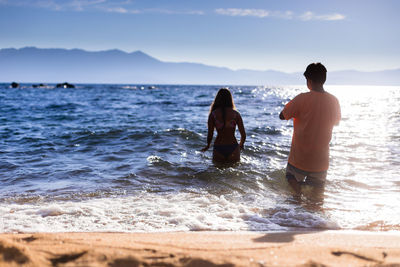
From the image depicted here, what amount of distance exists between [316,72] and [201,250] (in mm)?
2784

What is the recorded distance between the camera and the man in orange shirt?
13.6ft

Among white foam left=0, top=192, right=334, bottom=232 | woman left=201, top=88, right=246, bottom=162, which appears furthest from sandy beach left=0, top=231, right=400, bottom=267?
woman left=201, top=88, right=246, bottom=162

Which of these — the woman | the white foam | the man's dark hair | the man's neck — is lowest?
the white foam

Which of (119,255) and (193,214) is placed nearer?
(119,255)

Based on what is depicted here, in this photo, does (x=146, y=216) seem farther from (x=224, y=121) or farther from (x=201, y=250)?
(x=224, y=121)

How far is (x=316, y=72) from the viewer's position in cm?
407

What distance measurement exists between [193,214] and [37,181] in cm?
363

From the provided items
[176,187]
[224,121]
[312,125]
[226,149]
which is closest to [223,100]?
[224,121]

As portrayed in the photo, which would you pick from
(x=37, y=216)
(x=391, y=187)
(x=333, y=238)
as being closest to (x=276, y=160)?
(x=391, y=187)

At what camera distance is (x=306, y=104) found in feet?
13.7

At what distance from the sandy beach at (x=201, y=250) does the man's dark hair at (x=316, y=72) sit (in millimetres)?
1994

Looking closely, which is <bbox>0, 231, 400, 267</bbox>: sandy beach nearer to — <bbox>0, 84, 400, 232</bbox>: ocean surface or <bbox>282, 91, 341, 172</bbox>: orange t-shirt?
<bbox>0, 84, 400, 232</bbox>: ocean surface

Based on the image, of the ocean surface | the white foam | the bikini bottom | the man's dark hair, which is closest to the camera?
the white foam

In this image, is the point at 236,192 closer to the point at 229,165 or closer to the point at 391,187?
the point at 229,165
